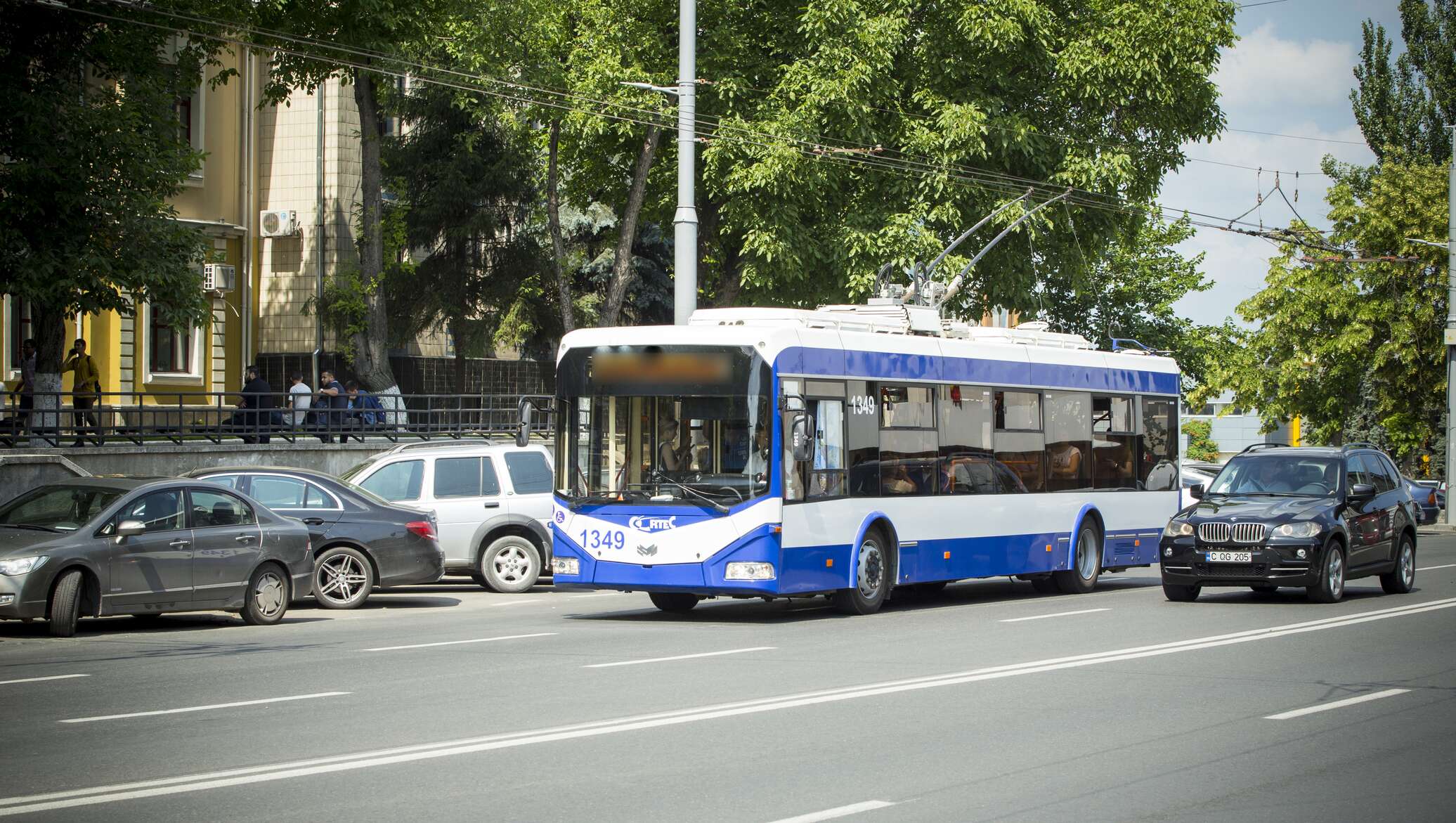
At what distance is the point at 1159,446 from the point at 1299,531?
5513 millimetres

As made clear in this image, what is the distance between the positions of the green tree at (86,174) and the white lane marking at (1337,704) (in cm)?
1743

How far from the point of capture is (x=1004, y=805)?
7285mm

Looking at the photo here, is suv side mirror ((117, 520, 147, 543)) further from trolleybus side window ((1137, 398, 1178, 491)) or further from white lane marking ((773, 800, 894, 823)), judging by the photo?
trolleybus side window ((1137, 398, 1178, 491))

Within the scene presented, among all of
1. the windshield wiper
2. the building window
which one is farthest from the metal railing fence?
the windshield wiper

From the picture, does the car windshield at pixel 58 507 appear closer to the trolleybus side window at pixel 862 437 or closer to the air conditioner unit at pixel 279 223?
the trolleybus side window at pixel 862 437

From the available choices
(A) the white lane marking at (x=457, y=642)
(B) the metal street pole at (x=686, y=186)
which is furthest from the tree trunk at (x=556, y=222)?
(A) the white lane marking at (x=457, y=642)

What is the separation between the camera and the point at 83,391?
2755 centimetres

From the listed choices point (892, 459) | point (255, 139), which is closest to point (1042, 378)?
point (892, 459)

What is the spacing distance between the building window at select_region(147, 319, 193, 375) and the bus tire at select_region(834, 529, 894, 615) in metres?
25.5

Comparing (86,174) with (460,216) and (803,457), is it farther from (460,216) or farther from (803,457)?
(460,216)

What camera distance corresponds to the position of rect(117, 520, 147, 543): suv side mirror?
584 inches

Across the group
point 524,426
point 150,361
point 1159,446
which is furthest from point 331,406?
point 1159,446

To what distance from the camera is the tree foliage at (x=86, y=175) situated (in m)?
22.0

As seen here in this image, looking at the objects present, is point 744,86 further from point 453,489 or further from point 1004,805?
point 1004,805
